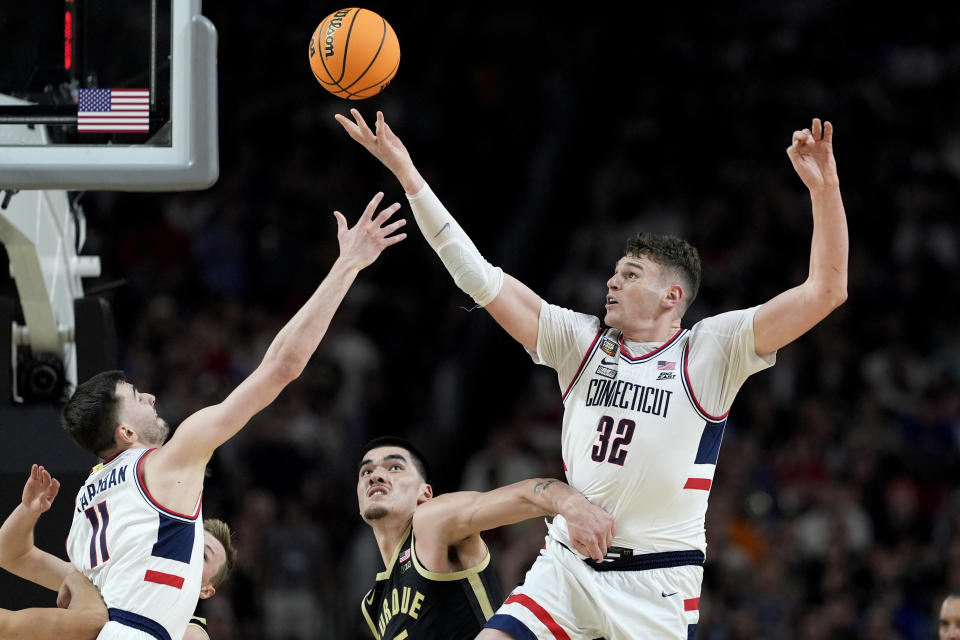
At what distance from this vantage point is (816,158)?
17.8 ft

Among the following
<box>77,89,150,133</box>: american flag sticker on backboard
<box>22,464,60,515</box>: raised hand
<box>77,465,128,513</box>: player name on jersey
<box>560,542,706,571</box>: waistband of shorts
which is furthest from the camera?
<box>77,89,150,133</box>: american flag sticker on backboard

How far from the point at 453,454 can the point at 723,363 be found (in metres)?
8.59

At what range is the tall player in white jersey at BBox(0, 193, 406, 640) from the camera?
210 inches

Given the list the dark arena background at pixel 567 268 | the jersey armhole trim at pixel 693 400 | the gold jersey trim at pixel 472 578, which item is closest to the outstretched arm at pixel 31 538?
the gold jersey trim at pixel 472 578

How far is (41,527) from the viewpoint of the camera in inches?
285

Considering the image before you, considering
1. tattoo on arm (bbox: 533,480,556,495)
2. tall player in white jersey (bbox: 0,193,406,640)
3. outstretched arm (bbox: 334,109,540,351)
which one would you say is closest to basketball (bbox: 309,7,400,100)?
outstretched arm (bbox: 334,109,540,351)

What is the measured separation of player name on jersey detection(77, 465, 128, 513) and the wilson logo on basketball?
2212mm

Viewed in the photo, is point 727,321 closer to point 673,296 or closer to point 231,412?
point 673,296

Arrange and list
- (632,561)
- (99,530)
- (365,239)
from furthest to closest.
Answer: (365,239) → (632,561) → (99,530)

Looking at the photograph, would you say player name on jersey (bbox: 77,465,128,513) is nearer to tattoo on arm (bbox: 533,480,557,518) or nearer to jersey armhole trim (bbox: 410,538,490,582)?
jersey armhole trim (bbox: 410,538,490,582)

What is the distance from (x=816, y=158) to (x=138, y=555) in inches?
131

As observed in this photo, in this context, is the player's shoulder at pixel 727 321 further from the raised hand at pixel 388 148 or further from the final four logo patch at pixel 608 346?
the raised hand at pixel 388 148

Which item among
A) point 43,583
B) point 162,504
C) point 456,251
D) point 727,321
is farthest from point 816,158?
point 43,583

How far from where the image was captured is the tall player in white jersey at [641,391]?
5434mm
